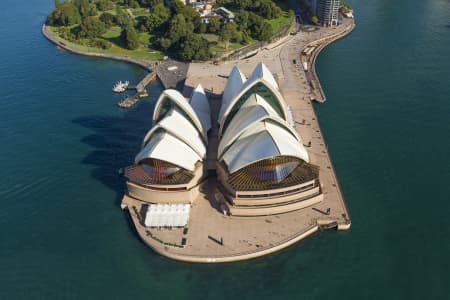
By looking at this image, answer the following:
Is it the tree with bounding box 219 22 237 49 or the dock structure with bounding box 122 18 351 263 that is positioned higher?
the tree with bounding box 219 22 237 49

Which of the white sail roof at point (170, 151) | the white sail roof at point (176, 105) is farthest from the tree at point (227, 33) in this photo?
the white sail roof at point (170, 151)

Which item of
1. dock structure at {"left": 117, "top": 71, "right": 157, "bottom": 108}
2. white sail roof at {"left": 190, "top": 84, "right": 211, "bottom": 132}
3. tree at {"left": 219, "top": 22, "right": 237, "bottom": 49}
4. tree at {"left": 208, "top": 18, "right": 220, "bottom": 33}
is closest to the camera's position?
white sail roof at {"left": 190, "top": 84, "right": 211, "bottom": 132}

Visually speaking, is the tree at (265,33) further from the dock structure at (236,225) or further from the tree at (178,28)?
the dock structure at (236,225)

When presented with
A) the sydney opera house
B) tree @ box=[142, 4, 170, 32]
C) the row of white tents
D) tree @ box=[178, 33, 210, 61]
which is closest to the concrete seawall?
the sydney opera house

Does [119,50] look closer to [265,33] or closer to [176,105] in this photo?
[265,33]

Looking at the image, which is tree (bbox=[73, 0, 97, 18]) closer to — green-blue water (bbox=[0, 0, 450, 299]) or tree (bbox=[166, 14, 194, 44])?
green-blue water (bbox=[0, 0, 450, 299])

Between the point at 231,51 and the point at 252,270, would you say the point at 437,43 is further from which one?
the point at 252,270

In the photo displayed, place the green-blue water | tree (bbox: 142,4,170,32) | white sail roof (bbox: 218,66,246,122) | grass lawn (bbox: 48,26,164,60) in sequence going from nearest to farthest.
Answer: the green-blue water
white sail roof (bbox: 218,66,246,122)
grass lawn (bbox: 48,26,164,60)
tree (bbox: 142,4,170,32)
